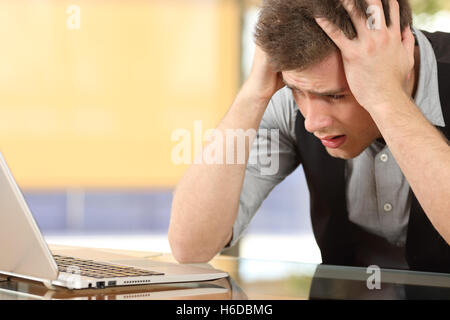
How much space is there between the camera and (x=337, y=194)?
1671mm

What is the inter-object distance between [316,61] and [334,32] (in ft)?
0.21

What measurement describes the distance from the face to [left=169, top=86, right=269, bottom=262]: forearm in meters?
0.17

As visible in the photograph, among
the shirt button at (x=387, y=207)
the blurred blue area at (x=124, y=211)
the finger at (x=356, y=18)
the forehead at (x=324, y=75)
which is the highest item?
the finger at (x=356, y=18)

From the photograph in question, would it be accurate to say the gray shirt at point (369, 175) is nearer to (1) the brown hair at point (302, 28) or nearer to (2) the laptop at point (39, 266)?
(1) the brown hair at point (302, 28)

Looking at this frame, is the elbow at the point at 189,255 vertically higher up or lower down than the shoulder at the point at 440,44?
lower down

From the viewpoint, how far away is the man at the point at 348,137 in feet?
4.31

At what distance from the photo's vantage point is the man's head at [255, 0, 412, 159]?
1334mm

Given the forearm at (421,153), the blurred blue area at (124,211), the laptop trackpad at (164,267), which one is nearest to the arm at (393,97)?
the forearm at (421,153)

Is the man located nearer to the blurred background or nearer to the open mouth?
the open mouth

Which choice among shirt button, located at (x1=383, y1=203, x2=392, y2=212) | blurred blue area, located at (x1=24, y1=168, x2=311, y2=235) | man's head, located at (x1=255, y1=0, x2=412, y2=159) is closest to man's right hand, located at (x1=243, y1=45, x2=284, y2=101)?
man's head, located at (x1=255, y1=0, x2=412, y2=159)

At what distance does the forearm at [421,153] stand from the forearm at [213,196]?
1.11 feet

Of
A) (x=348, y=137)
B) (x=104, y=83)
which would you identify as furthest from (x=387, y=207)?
(x=104, y=83)
